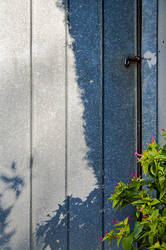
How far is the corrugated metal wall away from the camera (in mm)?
1470

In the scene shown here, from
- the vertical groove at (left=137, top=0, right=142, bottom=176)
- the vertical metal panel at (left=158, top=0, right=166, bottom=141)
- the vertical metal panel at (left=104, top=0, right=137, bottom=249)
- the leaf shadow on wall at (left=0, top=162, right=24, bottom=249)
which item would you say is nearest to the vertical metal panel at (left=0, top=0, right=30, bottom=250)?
the leaf shadow on wall at (left=0, top=162, right=24, bottom=249)

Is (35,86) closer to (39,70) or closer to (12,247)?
(39,70)

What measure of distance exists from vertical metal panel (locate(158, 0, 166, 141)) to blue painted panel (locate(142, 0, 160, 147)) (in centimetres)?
4

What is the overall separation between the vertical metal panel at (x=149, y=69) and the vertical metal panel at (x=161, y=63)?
4cm

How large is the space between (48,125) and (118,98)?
606mm

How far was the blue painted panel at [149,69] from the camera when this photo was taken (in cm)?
168

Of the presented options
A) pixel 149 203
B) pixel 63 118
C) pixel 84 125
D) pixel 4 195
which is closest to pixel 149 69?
pixel 84 125

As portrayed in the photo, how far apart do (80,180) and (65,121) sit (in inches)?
18.5

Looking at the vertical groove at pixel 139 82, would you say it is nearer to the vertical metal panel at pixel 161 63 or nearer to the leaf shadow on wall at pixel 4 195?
the vertical metal panel at pixel 161 63

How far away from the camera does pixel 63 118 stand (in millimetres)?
1583

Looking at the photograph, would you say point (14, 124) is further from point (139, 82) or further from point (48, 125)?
point (139, 82)

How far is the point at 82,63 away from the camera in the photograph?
162 centimetres

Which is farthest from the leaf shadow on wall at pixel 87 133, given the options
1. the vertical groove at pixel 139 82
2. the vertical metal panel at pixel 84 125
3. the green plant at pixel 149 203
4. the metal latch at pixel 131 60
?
the green plant at pixel 149 203

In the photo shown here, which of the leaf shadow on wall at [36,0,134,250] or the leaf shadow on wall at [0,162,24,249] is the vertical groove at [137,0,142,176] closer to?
the leaf shadow on wall at [36,0,134,250]
